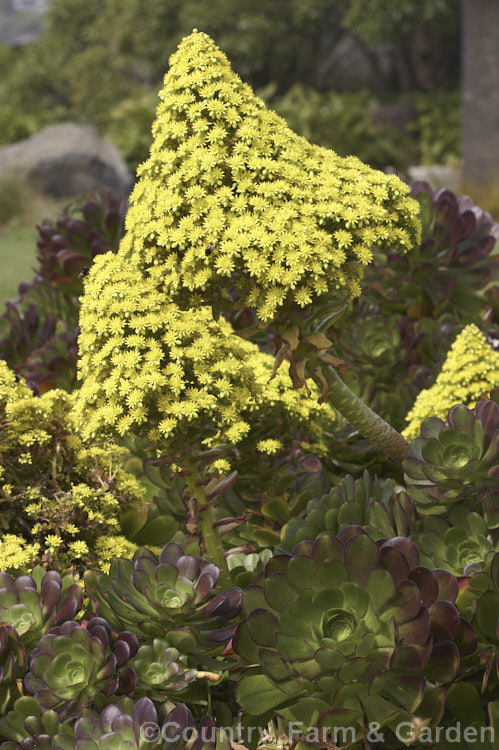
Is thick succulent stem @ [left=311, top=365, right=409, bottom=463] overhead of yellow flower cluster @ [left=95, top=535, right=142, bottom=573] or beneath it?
overhead

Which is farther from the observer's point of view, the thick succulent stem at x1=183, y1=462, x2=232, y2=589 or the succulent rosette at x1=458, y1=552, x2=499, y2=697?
the thick succulent stem at x1=183, y1=462, x2=232, y2=589

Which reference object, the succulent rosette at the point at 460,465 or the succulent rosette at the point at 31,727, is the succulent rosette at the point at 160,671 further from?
the succulent rosette at the point at 460,465

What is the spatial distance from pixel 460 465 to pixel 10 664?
113 cm

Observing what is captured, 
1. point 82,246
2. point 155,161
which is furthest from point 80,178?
point 155,161

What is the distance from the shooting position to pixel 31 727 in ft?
5.17

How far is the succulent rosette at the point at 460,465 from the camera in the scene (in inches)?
73.4

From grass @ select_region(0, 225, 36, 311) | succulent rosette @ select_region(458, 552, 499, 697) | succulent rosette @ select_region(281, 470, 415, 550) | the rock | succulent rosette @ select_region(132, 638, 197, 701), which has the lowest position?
succulent rosette @ select_region(132, 638, 197, 701)

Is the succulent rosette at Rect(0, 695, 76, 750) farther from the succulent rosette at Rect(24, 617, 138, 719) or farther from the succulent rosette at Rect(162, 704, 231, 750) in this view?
the succulent rosette at Rect(162, 704, 231, 750)

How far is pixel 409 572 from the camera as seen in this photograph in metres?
1.60

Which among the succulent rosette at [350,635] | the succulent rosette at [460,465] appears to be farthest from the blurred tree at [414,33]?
the succulent rosette at [350,635]

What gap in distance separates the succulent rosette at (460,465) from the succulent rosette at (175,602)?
55 cm

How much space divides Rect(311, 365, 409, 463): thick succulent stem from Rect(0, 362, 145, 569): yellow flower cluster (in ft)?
1.93

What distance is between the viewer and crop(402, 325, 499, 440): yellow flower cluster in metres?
2.34

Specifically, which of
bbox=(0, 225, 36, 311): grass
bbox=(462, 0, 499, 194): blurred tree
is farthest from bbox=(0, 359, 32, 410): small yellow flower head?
bbox=(462, 0, 499, 194): blurred tree
